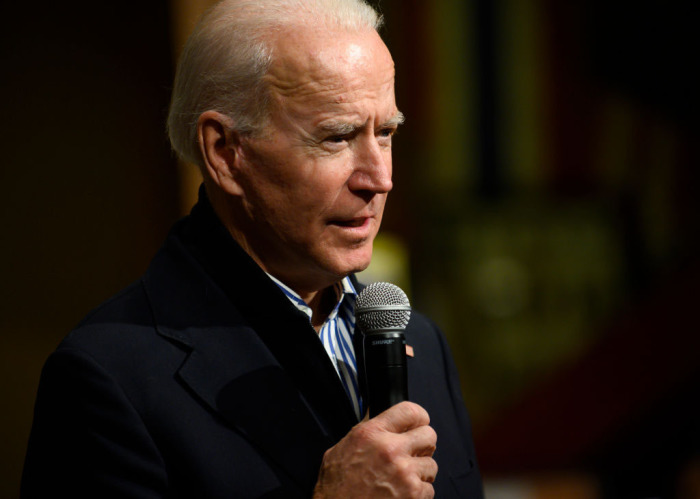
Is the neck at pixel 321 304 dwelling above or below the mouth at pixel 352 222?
below

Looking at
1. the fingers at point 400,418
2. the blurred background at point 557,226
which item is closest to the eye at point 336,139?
the fingers at point 400,418

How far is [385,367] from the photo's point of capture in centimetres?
110

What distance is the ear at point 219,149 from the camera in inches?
51.2

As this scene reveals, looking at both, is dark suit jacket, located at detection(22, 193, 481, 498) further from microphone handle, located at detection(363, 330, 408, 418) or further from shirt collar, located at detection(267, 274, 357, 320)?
microphone handle, located at detection(363, 330, 408, 418)

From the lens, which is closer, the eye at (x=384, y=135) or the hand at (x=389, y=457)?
the hand at (x=389, y=457)

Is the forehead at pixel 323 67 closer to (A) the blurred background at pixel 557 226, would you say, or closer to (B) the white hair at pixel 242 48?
(B) the white hair at pixel 242 48

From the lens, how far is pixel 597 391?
370cm

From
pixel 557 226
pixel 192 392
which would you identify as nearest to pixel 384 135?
pixel 192 392

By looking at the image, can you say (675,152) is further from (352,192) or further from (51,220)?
(352,192)

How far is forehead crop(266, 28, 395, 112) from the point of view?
1242mm

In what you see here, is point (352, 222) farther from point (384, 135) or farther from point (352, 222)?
point (384, 135)

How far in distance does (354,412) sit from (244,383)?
0.58 ft

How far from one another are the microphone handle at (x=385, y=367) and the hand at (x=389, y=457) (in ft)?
0.07

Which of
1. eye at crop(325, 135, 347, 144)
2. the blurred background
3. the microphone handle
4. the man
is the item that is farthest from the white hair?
the blurred background
